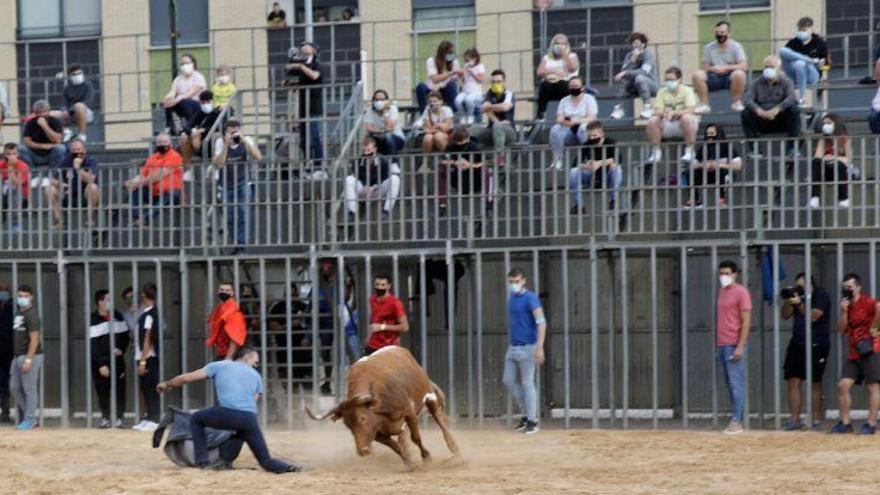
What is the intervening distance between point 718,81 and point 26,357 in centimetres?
934

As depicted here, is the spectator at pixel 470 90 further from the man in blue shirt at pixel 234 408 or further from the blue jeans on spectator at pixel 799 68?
the man in blue shirt at pixel 234 408

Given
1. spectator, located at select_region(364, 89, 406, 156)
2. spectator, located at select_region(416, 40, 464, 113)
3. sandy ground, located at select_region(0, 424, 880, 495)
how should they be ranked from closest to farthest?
Result: sandy ground, located at select_region(0, 424, 880, 495) → spectator, located at select_region(364, 89, 406, 156) → spectator, located at select_region(416, 40, 464, 113)

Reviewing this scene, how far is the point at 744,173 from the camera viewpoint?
24250 millimetres

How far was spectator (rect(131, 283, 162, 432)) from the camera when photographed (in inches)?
1008

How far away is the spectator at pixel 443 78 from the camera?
28094 millimetres

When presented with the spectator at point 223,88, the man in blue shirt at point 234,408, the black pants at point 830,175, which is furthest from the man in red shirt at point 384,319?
the spectator at point 223,88

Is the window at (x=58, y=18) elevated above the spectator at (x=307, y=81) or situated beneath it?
elevated above

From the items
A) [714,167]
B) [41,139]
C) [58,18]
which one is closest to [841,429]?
[714,167]

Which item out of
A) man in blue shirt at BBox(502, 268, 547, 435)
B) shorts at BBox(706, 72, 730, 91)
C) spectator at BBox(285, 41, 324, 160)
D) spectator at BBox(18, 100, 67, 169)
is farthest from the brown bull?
spectator at BBox(18, 100, 67, 169)

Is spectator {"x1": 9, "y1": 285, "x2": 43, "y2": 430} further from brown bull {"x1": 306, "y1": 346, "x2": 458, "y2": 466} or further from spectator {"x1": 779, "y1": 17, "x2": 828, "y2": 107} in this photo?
spectator {"x1": 779, "y1": 17, "x2": 828, "y2": 107}

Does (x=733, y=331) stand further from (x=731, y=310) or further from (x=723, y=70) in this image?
(x=723, y=70)

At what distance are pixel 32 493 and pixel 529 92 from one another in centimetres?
1306

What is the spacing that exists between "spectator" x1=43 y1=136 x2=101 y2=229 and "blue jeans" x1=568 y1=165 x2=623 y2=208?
5843mm

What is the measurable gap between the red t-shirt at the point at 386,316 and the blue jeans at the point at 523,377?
1.33 metres
